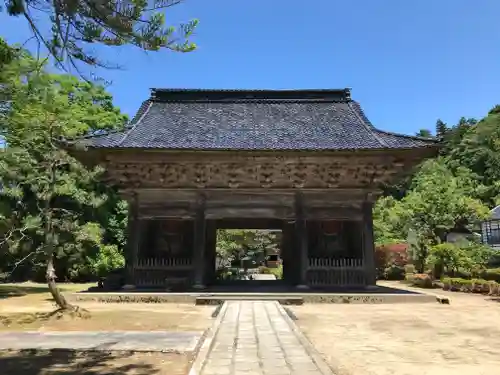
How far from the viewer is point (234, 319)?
9445 mm

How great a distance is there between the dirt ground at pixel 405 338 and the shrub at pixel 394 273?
16.0 metres

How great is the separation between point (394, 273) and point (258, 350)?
81.6 feet

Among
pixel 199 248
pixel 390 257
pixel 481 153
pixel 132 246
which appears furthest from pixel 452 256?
pixel 481 153

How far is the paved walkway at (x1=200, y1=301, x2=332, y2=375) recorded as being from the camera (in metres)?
5.18

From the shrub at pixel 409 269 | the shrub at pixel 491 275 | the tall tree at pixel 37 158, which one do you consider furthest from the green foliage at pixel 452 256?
the tall tree at pixel 37 158

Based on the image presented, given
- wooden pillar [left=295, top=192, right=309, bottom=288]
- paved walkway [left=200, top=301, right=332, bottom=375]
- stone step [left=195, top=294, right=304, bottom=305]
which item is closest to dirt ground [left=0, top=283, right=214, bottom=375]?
paved walkway [left=200, top=301, right=332, bottom=375]

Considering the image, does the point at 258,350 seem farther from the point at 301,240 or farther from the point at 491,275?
the point at 491,275

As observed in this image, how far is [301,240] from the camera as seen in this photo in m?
16.1

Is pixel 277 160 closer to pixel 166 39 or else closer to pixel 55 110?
pixel 55 110

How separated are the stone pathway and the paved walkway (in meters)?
0.64

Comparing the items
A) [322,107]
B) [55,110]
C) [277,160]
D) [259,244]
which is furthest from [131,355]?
[259,244]

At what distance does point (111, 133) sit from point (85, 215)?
994 centimetres

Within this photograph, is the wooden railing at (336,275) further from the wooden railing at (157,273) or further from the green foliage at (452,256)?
the green foliage at (452,256)

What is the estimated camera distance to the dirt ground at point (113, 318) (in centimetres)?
903
